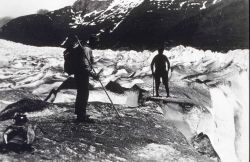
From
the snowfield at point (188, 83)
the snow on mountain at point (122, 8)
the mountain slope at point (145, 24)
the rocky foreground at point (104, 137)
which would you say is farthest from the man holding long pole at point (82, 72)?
the snow on mountain at point (122, 8)

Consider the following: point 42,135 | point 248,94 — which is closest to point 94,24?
point 248,94

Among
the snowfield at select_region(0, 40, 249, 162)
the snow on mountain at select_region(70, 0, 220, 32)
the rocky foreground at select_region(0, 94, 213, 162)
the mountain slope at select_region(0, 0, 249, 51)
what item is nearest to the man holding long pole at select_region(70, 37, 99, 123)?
the rocky foreground at select_region(0, 94, 213, 162)

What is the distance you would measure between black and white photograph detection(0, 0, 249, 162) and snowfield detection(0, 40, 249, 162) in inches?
0.7

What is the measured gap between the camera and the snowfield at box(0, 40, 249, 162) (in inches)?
198

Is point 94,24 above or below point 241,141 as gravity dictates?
above

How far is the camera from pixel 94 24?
9.53m

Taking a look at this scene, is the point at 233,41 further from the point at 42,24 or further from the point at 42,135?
the point at 42,135

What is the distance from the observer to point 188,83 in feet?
19.7

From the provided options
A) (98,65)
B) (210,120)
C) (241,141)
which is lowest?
(241,141)

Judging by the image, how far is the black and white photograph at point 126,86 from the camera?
324 centimetres

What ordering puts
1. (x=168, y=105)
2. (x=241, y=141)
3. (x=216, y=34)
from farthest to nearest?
(x=216, y=34), (x=241, y=141), (x=168, y=105)

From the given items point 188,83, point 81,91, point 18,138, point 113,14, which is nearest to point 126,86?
point 188,83

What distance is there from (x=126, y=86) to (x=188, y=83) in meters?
0.94

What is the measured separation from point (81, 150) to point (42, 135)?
0.40 m
